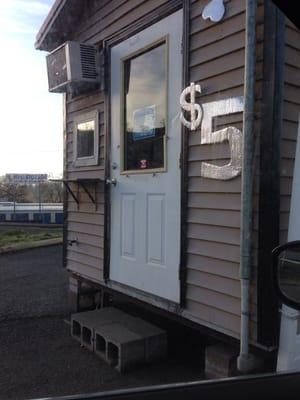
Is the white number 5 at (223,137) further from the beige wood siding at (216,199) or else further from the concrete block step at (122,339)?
the concrete block step at (122,339)

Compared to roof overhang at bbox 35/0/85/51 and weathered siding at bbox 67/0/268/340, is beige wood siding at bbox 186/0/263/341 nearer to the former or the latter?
weathered siding at bbox 67/0/268/340

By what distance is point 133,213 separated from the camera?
15.2ft

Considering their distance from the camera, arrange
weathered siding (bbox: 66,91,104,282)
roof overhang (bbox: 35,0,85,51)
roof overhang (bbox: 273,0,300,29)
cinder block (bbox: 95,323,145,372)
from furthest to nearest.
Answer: roof overhang (bbox: 35,0,85,51), weathered siding (bbox: 66,91,104,282), cinder block (bbox: 95,323,145,372), roof overhang (bbox: 273,0,300,29)

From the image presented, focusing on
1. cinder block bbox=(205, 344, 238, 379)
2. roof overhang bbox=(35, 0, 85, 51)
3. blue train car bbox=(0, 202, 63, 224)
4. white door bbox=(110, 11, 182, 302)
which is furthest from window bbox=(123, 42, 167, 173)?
blue train car bbox=(0, 202, 63, 224)

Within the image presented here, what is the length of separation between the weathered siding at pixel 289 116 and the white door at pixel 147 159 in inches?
37.1

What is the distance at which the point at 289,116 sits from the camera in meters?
3.30

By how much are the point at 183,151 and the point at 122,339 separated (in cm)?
153

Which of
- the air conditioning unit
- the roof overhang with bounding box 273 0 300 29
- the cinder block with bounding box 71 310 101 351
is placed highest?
the air conditioning unit

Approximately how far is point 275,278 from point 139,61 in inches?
127

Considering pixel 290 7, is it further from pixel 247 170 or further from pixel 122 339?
pixel 122 339

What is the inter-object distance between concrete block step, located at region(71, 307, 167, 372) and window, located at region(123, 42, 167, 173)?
1.33m

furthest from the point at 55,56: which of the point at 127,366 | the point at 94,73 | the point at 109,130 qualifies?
the point at 127,366

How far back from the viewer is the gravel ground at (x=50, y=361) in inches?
146

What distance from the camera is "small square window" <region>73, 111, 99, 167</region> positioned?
5.30 meters
